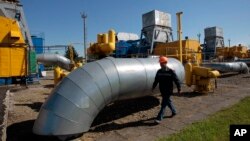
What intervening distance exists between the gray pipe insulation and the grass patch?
1684 millimetres

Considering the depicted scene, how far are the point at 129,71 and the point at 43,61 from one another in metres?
16.7

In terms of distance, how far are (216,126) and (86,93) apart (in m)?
3.11

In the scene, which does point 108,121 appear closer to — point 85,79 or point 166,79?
point 85,79

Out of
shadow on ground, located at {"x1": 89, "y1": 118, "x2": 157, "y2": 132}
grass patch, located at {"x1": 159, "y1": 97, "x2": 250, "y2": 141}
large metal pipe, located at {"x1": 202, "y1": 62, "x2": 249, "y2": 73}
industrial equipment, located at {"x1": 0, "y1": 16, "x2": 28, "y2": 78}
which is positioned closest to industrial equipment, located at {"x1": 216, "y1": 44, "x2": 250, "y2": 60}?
large metal pipe, located at {"x1": 202, "y1": 62, "x2": 249, "y2": 73}

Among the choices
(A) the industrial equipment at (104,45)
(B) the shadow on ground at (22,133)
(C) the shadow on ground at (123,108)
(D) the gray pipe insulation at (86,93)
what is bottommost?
Answer: (B) the shadow on ground at (22,133)

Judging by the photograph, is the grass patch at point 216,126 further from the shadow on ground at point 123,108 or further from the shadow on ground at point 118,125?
the shadow on ground at point 123,108

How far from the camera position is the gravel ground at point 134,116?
20.6 feet

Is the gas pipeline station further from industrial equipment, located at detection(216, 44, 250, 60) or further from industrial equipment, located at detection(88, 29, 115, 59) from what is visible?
industrial equipment, located at detection(216, 44, 250, 60)

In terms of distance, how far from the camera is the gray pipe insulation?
5.61 metres

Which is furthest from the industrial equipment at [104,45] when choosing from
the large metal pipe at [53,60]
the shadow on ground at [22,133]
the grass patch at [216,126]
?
the large metal pipe at [53,60]

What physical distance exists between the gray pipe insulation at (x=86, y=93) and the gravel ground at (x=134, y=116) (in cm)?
41

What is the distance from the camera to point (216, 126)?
21.0 feet

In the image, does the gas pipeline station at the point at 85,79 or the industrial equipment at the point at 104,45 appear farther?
the industrial equipment at the point at 104,45

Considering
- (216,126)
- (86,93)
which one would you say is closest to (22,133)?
(86,93)
